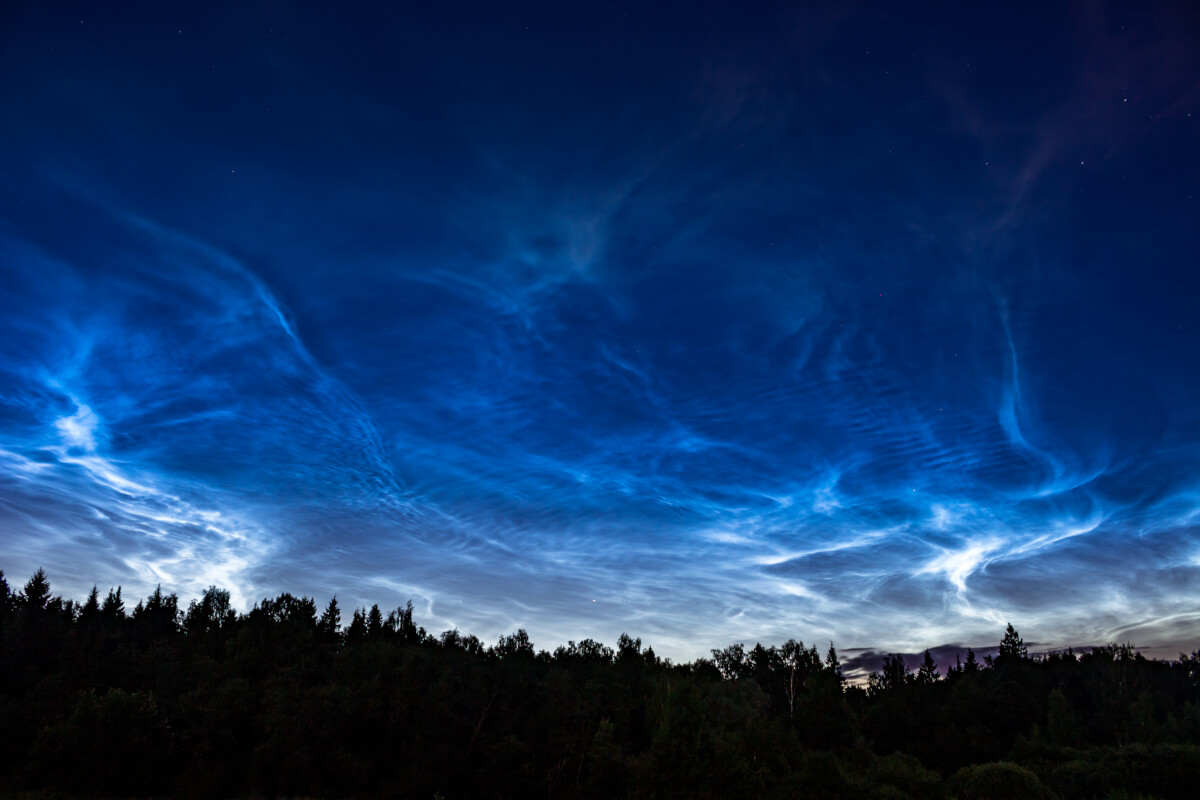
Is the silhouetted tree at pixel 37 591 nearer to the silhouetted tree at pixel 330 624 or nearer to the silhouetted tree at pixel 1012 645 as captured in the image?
the silhouetted tree at pixel 330 624

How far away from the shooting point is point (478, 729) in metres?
81.7

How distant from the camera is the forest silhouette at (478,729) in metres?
54.5

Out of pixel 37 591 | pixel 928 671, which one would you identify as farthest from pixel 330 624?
pixel 928 671

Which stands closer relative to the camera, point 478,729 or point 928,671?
point 478,729

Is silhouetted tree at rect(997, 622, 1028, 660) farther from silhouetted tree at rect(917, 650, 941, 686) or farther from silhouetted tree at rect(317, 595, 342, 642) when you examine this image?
silhouetted tree at rect(317, 595, 342, 642)

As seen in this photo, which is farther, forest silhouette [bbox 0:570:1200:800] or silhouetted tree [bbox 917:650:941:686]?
silhouetted tree [bbox 917:650:941:686]

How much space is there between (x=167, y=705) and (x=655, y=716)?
59.0 metres

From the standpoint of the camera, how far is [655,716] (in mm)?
90562

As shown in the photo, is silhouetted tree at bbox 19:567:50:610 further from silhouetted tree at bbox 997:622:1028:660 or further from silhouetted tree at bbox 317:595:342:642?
silhouetted tree at bbox 997:622:1028:660

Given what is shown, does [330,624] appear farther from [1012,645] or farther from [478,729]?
[1012,645]

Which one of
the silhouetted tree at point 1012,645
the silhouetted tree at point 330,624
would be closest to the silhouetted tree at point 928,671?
the silhouetted tree at point 1012,645

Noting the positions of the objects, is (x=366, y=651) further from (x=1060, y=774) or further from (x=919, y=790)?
(x=1060, y=774)

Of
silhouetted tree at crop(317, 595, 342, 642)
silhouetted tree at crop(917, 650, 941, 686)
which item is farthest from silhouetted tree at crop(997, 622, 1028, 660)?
silhouetted tree at crop(317, 595, 342, 642)

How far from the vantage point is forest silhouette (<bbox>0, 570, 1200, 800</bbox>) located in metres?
54.5
